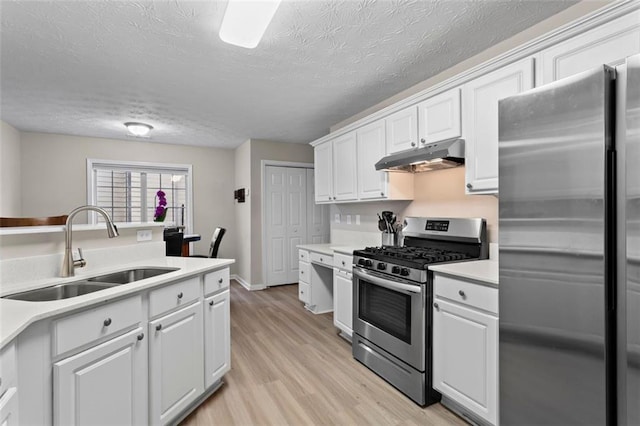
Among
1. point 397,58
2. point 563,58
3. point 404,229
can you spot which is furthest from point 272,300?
point 563,58

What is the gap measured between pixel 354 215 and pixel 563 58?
8.91 ft

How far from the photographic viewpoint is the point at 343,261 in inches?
124

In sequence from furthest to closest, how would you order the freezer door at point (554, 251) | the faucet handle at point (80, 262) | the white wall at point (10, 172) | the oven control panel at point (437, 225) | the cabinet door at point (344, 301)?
the white wall at point (10, 172) < the cabinet door at point (344, 301) < the oven control panel at point (437, 225) < the faucet handle at point (80, 262) < the freezer door at point (554, 251)

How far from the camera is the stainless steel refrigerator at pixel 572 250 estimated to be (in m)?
1.09

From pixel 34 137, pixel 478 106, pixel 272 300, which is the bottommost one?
pixel 272 300

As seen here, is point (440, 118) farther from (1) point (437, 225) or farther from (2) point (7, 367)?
(2) point (7, 367)

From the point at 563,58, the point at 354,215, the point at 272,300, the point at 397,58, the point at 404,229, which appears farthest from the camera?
the point at 272,300

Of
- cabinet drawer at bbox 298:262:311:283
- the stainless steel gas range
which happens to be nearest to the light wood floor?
the stainless steel gas range

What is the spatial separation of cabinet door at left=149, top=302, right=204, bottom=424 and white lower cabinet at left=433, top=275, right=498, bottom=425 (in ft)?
5.07

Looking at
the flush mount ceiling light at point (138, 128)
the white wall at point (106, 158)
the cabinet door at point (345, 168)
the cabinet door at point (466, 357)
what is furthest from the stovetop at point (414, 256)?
the white wall at point (106, 158)

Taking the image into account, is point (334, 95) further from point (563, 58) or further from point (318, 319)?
point (318, 319)

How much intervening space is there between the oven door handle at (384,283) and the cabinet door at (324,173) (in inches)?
58.9

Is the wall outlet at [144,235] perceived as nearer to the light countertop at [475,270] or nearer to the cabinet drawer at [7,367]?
the cabinet drawer at [7,367]

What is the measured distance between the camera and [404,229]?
313 cm
